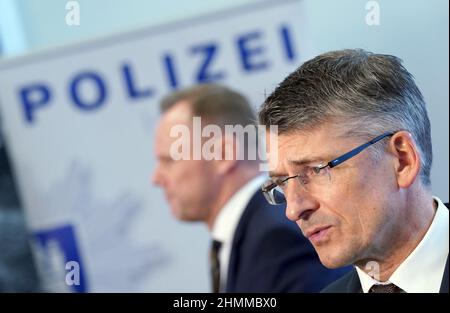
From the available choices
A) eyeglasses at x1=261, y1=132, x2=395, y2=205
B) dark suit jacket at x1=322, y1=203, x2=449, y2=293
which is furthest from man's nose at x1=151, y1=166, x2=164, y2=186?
eyeglasses at x1=261, y1=132, x2=395, y2=205

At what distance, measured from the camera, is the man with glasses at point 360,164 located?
1.36 m

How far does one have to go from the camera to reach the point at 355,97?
1359 millimetres

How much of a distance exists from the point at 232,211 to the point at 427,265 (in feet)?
4.25

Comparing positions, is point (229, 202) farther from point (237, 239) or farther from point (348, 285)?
point (348, 285)

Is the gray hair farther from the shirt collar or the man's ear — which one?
the shirt collar

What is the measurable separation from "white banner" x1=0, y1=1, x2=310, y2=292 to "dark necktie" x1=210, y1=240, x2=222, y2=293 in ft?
1.77

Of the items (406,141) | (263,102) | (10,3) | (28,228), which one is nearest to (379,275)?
(406,141)

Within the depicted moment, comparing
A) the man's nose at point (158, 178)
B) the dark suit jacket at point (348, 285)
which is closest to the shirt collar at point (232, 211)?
the man's nose at point (158, 178)

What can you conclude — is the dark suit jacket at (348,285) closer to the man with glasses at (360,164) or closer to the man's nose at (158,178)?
the man with glasses at (360,164)

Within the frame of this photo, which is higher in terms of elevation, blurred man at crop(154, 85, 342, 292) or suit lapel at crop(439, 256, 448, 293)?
suit lapel at crop(439, 256, 448, 293)

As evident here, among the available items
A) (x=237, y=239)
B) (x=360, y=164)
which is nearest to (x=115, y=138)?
(x=237, y=239)

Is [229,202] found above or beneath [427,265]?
beneath

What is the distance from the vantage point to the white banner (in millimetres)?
3154

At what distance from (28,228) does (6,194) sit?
0.63ft
